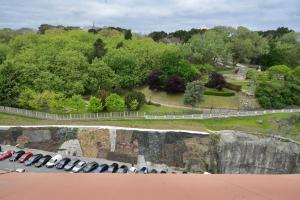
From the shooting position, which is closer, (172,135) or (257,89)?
(172,135)

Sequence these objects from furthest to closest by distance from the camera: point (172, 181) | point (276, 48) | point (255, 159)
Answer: point (276, 48) → point (255, 159) → point (172, 181)

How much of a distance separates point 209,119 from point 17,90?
14.4m

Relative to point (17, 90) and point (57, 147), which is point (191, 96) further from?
point (17, 90)

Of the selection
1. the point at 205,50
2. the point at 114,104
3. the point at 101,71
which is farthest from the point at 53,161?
the point at 205,50

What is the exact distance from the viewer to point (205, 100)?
3038 centimetres

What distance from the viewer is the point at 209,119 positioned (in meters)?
26.3

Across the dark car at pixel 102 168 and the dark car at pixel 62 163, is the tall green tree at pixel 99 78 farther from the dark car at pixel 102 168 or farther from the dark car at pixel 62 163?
the dark car at pixel 102 168

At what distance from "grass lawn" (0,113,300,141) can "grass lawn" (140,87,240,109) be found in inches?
137

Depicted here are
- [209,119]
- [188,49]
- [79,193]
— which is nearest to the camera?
[79,193]

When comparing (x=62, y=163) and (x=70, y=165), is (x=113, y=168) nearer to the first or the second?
(x=70, y=165)

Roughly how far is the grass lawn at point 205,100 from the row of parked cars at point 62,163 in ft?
36.5

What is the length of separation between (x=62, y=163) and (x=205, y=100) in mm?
14433

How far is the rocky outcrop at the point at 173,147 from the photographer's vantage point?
21.5 m

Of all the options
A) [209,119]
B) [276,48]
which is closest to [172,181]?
[209,119]
